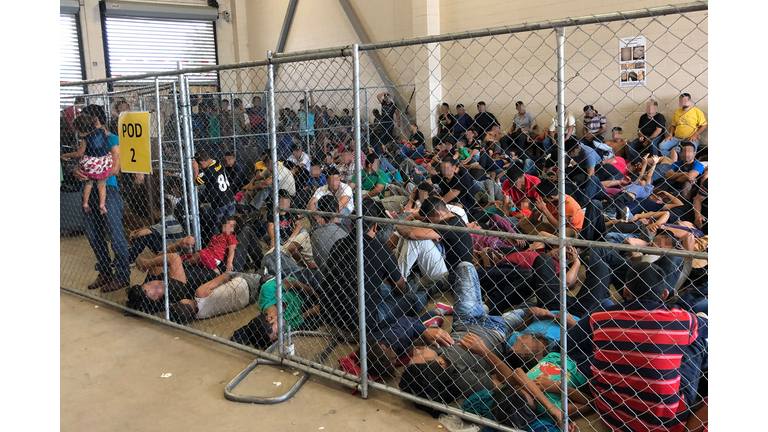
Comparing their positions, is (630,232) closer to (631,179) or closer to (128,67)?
(631,179)

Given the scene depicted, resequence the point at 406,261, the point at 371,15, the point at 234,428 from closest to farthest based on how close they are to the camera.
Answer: the point at 234,428 → the point at 406,261 → the point at 371,15

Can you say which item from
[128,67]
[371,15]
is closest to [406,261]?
[371,15]

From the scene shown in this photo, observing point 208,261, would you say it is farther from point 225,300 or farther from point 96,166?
point 96,166

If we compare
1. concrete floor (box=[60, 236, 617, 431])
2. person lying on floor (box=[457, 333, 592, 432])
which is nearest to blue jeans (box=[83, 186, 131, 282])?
concrete floor (box=[60, 236, 617, 431])

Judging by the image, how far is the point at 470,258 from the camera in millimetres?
4371

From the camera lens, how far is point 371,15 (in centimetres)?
1212

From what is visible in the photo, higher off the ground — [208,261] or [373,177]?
[373,177]

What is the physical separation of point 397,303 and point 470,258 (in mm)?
710

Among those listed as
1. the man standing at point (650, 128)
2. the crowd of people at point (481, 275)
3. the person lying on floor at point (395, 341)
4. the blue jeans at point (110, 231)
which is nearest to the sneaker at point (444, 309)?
the crowd of people at point (481, 275)

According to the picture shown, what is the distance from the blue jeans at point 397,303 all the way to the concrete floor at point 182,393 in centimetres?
74

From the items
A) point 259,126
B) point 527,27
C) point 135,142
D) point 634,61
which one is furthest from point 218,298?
point 634,61

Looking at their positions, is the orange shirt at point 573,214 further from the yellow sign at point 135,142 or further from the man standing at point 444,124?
the man standing at point 444,124

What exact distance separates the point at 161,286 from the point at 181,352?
0.84 meters

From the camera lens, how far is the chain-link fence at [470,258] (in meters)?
2.76
